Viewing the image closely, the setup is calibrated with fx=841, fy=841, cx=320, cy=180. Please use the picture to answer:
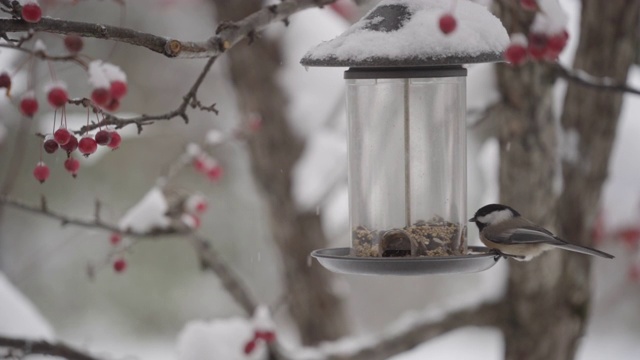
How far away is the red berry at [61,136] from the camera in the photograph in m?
1.86

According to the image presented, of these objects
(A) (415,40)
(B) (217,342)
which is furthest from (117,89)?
(B) (217,342)

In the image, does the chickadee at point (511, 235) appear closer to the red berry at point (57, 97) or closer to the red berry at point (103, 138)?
the red berry at point (103, 138)

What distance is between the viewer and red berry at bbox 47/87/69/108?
1928mm

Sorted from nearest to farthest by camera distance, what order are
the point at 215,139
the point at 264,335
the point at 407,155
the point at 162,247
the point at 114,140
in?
the point at 114,140
the point at 407,155
the point at 264,335
the point at 215,139
the point at 162,247

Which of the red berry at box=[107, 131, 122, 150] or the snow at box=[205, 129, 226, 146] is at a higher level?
the red berry at box=[107, 131, 122, 150]

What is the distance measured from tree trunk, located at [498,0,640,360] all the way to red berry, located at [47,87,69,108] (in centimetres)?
202

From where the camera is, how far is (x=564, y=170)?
146 inches

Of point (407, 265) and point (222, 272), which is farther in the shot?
point (222, 272)

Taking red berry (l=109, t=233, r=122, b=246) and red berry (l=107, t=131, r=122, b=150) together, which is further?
red berry (l=109, t=233, r=122, b=246)

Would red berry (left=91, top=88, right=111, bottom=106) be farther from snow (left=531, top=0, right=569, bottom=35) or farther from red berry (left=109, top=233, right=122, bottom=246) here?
red berry (left=109, top=233, right=122, bottom=246)

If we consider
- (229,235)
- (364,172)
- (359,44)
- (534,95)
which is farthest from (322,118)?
(229,235)

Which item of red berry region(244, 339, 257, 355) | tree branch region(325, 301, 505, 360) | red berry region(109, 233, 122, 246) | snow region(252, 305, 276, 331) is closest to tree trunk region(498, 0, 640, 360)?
tree branch region(325, 301, 505, 360)

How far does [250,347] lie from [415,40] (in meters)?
1.63

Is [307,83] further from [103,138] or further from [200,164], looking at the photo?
[103,138]
